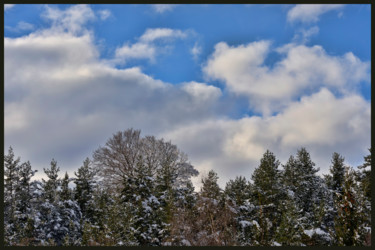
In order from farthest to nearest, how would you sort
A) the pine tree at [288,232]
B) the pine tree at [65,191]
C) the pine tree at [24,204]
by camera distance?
the pine tree at [65,191] < the pine tree at [24,204] < the pine tree at [288,232]

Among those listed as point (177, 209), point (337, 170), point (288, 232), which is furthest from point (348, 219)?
point (337, 170)

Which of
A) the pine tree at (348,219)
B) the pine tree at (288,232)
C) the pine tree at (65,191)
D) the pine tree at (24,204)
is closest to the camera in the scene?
the pine tree at (348,219)

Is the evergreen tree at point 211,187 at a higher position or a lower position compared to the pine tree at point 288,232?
higher

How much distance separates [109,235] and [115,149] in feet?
71.3

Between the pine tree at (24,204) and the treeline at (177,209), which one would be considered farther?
the pine tree at (24,204)

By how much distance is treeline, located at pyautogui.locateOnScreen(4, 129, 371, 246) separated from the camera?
27734mm

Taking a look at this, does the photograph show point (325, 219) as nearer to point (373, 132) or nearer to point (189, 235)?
point (189, 235)

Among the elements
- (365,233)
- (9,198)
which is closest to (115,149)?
(9,198)

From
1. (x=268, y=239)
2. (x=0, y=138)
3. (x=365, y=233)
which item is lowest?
(x=268, y=239)

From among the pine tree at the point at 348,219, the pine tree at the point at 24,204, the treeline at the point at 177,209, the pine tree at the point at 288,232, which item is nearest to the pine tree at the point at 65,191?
the treeline at the point at 177,209

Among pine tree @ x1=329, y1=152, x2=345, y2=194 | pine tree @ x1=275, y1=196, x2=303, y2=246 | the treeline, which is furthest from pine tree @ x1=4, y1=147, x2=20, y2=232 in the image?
pine tree @ x1=329, y1=152, x2=345, y2=194

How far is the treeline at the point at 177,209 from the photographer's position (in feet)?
91.0

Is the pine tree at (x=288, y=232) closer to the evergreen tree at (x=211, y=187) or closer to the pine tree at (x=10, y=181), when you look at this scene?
the evergreen tree at (x=211, y=187)

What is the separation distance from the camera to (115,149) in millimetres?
49625
